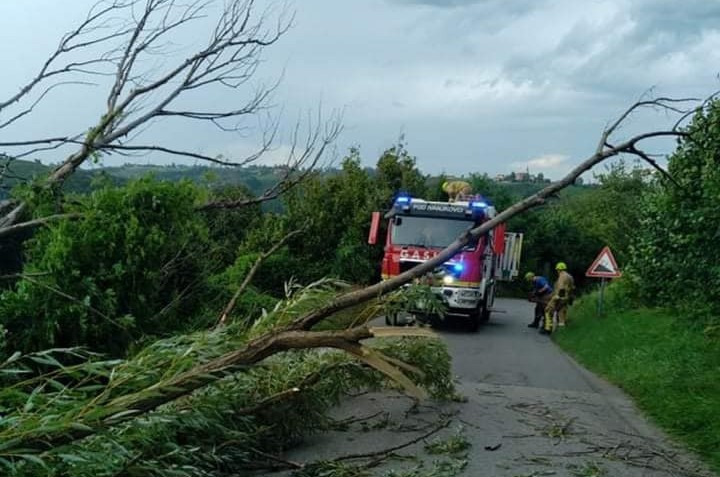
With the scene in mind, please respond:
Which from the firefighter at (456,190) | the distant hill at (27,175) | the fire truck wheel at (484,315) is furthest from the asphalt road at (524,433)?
the firefighter at (456,190)

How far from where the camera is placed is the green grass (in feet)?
27.4

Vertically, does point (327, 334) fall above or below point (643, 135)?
below

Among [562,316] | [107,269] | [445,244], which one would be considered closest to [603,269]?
[562,316]

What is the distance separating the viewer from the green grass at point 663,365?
834 centimetres

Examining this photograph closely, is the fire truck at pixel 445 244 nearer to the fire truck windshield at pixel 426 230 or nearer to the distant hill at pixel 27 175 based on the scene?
the fire truck windshield at pixel 426 230

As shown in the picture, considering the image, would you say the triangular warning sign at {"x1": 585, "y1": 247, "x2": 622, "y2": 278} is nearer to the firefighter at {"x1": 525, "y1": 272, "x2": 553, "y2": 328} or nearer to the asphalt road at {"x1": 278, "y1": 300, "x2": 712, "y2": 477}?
the firefighter at {"x1": 525, "y1": 272, "x2": 553, "y2": 328}

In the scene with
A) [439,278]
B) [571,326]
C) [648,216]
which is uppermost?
[648,216]

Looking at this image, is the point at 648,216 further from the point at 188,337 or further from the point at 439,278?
the point at 188,337

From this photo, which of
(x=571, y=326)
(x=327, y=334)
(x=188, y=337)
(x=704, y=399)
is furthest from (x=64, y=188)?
(x=571, y=326)

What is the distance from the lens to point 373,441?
6699 mm

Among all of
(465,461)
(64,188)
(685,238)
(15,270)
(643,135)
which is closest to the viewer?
(643,135)

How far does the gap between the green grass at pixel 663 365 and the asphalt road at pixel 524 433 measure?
29cm

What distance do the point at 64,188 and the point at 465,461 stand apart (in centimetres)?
440

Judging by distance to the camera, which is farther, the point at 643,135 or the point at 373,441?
the point at 373,441
